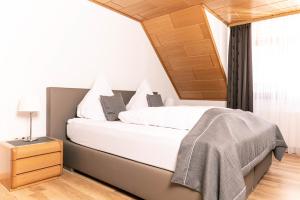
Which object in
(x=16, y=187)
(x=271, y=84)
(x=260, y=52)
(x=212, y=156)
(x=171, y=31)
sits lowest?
(x=16, y=187)

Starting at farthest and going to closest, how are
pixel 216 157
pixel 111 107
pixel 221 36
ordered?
pixel 221 36
pixel 111 107
pixel 216 157

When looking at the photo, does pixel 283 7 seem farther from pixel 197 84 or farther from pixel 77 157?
pixel 77 157

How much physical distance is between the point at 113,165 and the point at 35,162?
831 mm

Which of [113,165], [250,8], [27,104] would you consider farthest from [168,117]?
[250,8]

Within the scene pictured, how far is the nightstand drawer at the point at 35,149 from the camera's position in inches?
88.7

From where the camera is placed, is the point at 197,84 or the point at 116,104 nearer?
the point at 116,104

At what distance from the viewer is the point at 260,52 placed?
420 centimetres

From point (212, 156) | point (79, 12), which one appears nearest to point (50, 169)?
point (212, 156)

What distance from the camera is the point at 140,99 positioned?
383 centimetres

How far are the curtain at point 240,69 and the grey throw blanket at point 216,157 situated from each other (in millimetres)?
2295

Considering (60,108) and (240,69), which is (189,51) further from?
(60,108)

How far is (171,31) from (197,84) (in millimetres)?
1274

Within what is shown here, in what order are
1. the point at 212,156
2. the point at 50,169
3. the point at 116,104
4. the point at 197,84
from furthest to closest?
the point at 197,84 → the point at 116,104 → the point at 50,169 → the point at 212,156

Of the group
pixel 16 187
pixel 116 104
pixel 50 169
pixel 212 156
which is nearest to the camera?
pixel 212 156
